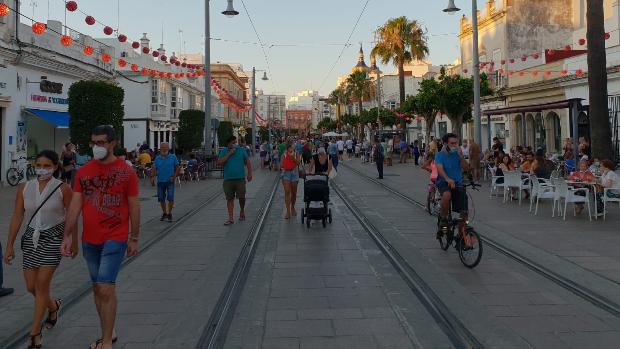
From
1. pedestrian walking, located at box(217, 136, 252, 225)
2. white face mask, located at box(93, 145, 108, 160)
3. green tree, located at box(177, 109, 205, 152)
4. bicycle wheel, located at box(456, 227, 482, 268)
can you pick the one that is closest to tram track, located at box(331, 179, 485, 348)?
bicycle wheel, located at box(456, 227, 482, 268)

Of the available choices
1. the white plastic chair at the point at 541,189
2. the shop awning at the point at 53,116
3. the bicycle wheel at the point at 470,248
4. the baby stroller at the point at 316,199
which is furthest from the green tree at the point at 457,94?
the bicycle wheel at the point at 470,248

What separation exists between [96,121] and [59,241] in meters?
16.3

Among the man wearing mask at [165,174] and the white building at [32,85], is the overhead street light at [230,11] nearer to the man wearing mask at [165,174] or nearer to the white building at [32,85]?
the white building at [32,85]

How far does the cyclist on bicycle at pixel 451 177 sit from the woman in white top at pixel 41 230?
197 inches

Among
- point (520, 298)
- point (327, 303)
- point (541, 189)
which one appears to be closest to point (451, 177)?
point (520, 298)

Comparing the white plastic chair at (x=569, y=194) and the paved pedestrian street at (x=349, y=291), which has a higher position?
the white plastic chair at (x=569, y=194)

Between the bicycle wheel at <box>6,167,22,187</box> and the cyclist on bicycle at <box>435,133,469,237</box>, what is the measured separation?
18189 millimetres

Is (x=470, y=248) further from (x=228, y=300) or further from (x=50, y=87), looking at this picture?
(x=50, y=87)

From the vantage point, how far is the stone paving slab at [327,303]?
15.9ft

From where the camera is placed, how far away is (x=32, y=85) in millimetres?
22953

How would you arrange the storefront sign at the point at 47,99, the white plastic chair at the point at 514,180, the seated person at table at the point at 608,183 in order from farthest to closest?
the storefront sign at the point at 47,99 → the white plastic chair at the point at 514,180 → the seated person at table at the point at 608,183

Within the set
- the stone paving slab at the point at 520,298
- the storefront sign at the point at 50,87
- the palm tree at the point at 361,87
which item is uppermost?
the palm tree at the point at 361,87

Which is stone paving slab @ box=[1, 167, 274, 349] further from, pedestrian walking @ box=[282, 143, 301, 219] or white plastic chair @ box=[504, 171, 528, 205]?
white plastic chair @ box=[504, 171, 528, 205]

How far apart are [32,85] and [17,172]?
3.75m
